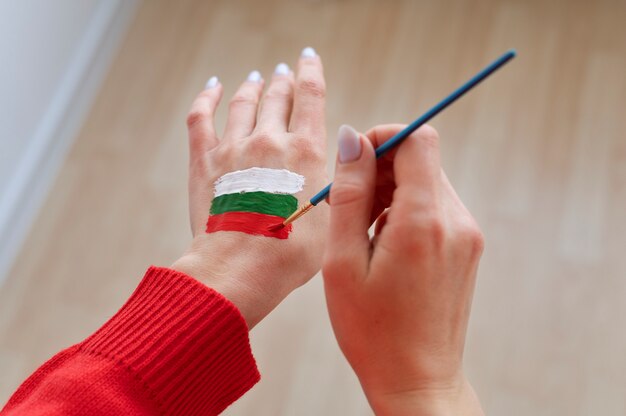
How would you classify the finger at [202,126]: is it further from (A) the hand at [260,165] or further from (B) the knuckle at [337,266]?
(B) the knuckle at [337,266]

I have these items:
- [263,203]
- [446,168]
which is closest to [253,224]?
[263,203]

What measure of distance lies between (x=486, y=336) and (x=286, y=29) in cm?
81

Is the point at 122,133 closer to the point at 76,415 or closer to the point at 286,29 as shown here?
the point at 286,29

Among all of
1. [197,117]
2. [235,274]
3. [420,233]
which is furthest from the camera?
[197,117]

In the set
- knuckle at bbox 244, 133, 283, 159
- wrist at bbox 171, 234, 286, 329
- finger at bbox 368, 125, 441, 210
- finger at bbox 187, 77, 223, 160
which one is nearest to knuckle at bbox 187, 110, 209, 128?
finger at bbox 187, 77, 223, 160

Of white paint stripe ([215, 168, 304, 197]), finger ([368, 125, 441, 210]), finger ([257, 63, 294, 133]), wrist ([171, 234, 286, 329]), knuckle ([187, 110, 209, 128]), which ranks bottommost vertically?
wrist ([171, 234, 286, 329])

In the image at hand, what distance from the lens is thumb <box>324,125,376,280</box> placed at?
0.63m

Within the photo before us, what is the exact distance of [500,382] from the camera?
128 cm

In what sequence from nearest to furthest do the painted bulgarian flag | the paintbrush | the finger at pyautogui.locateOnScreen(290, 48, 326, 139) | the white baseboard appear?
the paintbrush, the painted bulgarian flag, the finger at pyautogui.locateOnScreen(290, 48, 326, 139), the white baseboard

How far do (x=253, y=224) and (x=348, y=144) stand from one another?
284mm

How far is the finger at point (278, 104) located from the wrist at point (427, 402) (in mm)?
474

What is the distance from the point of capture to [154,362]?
0.79m

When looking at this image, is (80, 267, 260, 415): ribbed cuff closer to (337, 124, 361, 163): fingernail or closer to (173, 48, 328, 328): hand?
(173, 48, 328, 328): hand

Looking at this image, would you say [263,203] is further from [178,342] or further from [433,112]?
[433,112]
